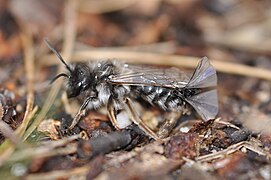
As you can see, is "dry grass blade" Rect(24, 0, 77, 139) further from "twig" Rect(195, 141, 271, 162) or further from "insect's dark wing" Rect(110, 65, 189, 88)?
"twig" Rect(195, 141, 271, 162)

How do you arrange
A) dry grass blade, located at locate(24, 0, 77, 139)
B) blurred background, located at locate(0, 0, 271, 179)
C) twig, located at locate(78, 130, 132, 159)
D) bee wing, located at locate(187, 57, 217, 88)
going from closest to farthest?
twig, located at locate(78, 130, 132, 159)
bee wing, located at locate(187, 57, 217, 88)
dry grass blade, located at locate(24, 0, 77, 139)
blurred background, located at locate(0, 0, 271, 179)

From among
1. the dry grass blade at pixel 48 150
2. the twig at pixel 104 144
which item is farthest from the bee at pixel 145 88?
the dry grass blade at pixel 48 150

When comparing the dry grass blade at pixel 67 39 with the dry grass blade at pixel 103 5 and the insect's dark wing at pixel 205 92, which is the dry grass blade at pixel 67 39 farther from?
the insect's dark wing at pixel 205 92

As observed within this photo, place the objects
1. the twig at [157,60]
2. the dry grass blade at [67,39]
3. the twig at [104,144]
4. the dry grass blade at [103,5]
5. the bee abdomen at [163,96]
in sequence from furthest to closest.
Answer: the dry grass blade at [103,5] → the twig at [157,60] → the dry grass blade at [67,39] → the bee abdomen at [163,96] → the twig at [104,144]

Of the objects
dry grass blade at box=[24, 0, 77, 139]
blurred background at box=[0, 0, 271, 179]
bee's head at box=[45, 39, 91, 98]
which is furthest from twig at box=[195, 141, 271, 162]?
dry grass blade at box=[24, 0, 77, 139]

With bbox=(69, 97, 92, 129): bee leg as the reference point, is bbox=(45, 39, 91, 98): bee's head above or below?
above

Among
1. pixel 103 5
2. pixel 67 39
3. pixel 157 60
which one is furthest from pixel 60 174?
pixel 103 5

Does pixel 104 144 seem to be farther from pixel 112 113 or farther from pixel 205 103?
pixel 205 103
